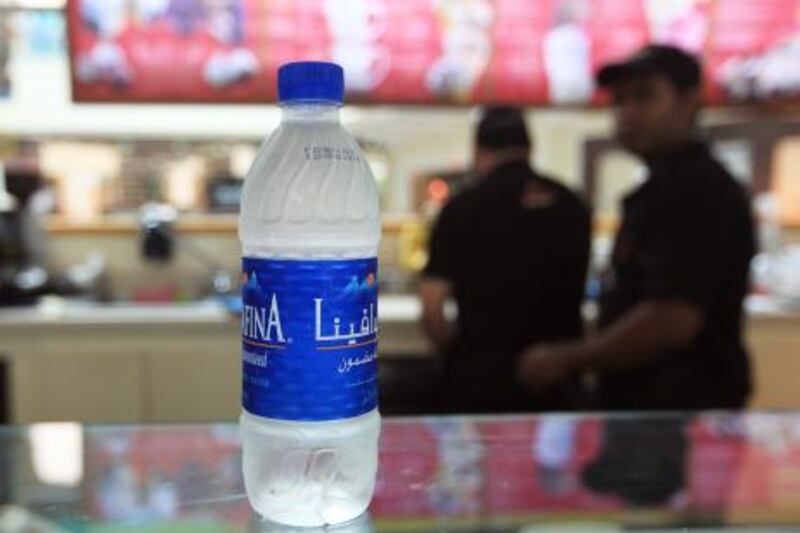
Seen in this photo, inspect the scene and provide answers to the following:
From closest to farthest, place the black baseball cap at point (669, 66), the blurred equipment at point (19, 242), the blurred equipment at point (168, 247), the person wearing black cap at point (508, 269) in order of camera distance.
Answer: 1. the black baseball cap at point (669, 66)
2. the person wearing black cap at point (508, 269)
3. the blurred equipment at point (19, 242)
4. the blurred equipment at point (168, 247)

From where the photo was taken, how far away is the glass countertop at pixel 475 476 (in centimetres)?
80

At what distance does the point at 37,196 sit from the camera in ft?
10.2

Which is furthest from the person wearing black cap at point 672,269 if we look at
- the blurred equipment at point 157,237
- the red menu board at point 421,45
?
the blurred equipment at point 157,237

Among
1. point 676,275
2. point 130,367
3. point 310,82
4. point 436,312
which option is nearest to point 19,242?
point 130,367

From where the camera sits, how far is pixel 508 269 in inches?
85.0

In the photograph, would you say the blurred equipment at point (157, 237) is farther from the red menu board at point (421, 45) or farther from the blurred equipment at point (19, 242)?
the red menu board at point (421, 45)

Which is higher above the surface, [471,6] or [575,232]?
[471,6]

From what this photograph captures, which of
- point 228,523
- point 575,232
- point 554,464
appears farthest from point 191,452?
point 575,232

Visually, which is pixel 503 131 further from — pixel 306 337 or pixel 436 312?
pixel 306 337

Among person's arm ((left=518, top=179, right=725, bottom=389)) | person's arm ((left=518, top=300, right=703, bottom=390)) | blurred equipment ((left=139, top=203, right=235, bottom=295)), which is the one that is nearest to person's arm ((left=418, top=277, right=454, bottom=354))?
person's arm ((left=518, top=300, right=703, bottom=390))

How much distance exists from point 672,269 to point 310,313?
129 cm

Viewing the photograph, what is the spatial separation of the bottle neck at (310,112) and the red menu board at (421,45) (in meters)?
1.76

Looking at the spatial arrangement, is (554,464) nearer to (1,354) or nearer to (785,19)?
(1,354)

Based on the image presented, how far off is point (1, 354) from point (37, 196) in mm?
942
